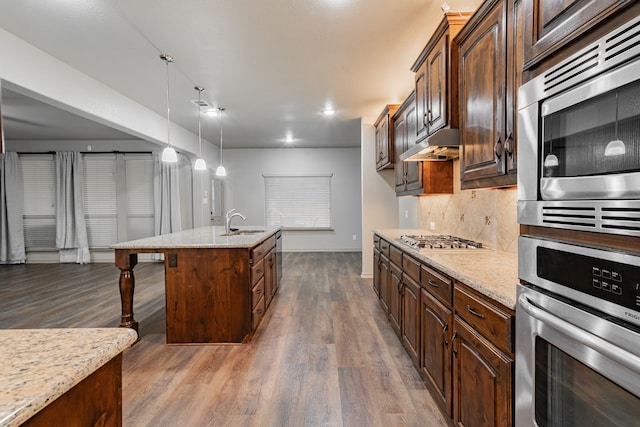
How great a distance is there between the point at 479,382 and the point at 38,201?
340 inches

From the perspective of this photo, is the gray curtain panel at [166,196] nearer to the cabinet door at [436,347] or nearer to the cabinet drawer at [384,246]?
the cabinet drawer at [384,246]

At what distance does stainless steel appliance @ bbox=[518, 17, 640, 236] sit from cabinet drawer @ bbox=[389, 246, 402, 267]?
5.71ft

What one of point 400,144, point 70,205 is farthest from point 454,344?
point 70,205

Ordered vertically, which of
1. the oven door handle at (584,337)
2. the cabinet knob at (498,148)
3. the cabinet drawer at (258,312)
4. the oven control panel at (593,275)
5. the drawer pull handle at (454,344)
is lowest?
the cabinet drawer at (258,312)

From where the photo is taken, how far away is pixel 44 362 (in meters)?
0.68

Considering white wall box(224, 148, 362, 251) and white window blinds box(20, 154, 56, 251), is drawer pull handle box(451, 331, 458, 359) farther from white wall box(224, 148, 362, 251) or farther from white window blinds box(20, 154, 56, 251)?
white window blinds box(20, 154, 56, 251)

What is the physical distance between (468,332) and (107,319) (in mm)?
3713

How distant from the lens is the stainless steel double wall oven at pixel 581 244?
71cm

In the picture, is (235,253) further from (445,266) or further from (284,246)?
(284,246)

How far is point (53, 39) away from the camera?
2.80 m

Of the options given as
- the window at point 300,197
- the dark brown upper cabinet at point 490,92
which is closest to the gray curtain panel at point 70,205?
the window at point 300,197

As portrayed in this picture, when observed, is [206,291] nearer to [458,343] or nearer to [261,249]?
[261,249]

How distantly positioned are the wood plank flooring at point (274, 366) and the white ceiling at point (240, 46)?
2.63 meters

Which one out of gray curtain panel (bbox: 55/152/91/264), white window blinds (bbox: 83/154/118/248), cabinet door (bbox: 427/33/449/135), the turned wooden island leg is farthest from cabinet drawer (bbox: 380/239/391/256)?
gray curtain panel (bbox: 55/152/91/264)
